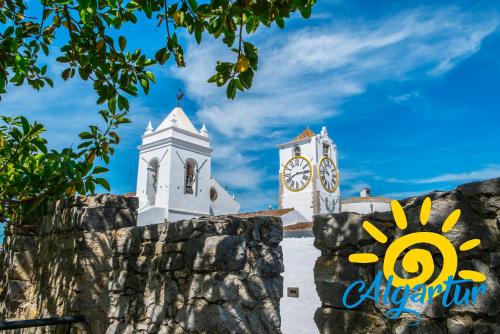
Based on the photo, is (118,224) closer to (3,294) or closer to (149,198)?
(3,294)

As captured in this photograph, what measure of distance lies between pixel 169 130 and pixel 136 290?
20.2 meters

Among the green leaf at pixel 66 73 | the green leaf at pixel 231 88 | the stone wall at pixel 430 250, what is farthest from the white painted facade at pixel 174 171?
the stone wall at pixel 430 250

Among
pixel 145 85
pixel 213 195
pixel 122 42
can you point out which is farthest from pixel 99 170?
pixel 213 195

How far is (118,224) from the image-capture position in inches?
155

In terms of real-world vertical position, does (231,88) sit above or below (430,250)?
above

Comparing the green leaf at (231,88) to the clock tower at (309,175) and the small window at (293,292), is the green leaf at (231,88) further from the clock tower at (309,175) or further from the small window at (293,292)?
the clock tower at (309,175)

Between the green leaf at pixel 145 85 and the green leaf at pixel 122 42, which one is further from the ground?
the green leaf at pixel 122 42

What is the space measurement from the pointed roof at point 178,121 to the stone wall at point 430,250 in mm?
21740

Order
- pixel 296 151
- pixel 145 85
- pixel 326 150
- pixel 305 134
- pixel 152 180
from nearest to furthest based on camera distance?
pixel 145 85 → pixel 152 180 → pixel 296 151 → pixel 305 134 → pixel 326 150

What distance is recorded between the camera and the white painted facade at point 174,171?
21.4 m

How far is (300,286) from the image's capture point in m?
7.29

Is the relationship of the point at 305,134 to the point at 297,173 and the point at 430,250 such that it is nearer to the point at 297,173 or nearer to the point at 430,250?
the point at 297,173

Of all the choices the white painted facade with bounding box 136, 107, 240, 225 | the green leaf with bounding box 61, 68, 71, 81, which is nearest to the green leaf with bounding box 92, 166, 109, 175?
the green leaf with bounding box 61, 68, 71, 81

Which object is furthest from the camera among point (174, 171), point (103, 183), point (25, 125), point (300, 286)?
point (174, 171)
